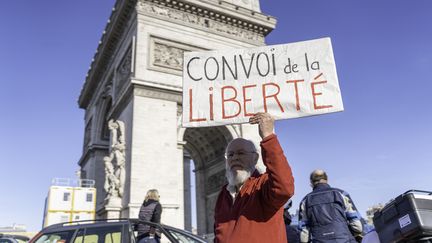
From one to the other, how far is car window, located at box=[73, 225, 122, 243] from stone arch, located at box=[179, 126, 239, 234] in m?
13.2

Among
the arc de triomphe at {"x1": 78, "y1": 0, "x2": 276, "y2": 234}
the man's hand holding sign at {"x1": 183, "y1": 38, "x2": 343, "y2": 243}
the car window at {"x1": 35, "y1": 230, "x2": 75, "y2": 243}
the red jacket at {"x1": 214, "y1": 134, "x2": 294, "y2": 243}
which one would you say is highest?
the arc de triomphe at {"x1": 78, "y1": 0, "x2": 276, "y2": 234}

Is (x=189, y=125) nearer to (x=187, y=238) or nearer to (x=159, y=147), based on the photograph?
(x=187, y=238)

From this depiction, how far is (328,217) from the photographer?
378 cm

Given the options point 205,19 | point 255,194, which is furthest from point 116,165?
point 255,194

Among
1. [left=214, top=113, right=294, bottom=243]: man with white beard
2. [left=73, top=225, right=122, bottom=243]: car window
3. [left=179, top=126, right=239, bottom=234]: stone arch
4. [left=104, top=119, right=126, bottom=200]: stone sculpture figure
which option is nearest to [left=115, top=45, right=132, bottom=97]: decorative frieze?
[left=104, top=119, right=126, bottom=200]: stone sculpture figure

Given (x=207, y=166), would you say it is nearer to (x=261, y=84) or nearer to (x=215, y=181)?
(x=215, y=181)

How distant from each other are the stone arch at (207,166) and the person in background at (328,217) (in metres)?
13.8

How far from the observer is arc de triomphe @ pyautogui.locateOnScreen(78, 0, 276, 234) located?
1476 cm

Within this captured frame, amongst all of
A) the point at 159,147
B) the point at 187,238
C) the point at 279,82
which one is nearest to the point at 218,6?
the point at 159,147

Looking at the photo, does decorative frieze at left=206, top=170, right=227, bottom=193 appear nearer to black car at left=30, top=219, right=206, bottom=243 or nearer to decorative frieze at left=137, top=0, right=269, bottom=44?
decorative frieze at left=137, top=0, right=269, bottom=44

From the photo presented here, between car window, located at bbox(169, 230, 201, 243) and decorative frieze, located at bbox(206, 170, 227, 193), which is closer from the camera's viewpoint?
car window, located at bbox(169, 230, 201, 243)

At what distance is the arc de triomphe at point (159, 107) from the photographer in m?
14.8

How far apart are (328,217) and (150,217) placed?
3.16m

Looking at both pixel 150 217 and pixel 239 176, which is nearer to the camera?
pixel 239 176
